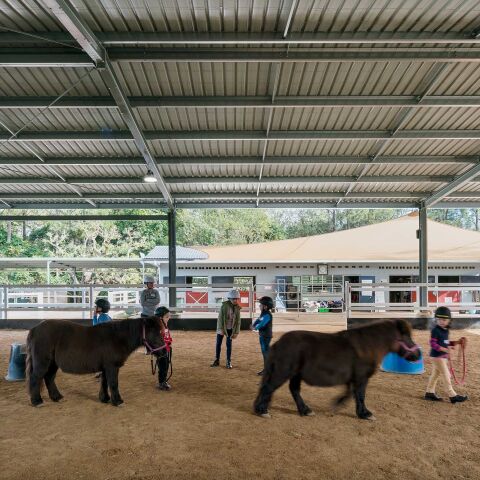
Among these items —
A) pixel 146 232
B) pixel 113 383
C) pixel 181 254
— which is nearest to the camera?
pixel 113 383

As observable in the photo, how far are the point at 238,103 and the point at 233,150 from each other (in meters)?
2.61

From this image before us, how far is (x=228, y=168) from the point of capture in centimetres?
1301

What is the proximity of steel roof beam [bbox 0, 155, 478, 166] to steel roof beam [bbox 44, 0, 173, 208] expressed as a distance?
112 cm

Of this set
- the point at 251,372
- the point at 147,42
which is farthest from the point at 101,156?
the point at 251,372

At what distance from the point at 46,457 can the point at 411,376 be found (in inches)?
227

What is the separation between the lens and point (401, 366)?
7715mm

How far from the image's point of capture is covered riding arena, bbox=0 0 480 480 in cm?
441

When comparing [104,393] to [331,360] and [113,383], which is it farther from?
[331,360]

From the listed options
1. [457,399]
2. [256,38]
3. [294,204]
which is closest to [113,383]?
[457,399]

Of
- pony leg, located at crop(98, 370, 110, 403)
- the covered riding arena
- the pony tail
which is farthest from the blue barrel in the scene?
the pony tail

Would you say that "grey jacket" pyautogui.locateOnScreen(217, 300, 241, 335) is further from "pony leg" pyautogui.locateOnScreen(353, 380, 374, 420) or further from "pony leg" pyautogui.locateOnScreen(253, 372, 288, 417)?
"pony leg" pyautogui.locateOnScreen(353, 380, 374, 420)

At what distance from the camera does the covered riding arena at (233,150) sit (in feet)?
14.5

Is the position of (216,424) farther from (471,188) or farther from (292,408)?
(471,188)

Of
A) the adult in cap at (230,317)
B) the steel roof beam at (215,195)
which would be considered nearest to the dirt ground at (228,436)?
the adult in cap at (230,317)
